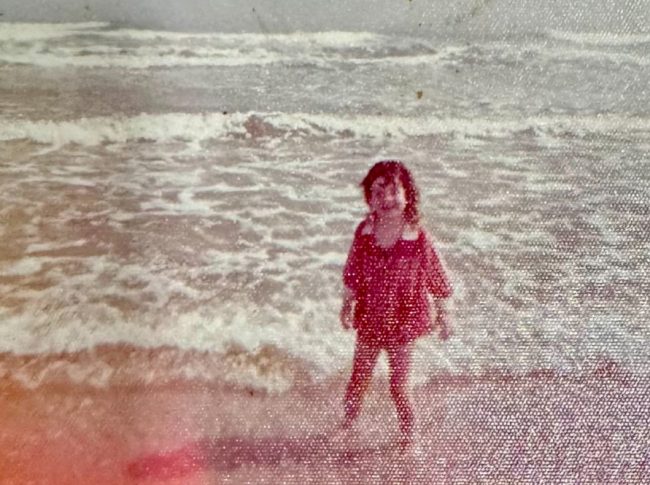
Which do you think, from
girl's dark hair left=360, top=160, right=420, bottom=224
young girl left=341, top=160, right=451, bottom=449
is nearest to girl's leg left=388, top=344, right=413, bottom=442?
young girl left=341, top=160, right=451, bottom=449

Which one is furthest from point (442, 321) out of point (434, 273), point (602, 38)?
point (602, 38)

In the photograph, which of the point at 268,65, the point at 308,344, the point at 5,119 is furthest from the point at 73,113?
the point at 308,344

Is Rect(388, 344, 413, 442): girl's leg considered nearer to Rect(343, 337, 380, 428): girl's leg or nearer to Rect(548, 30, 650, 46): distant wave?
Rect(343, 337, 380, 428): girl's leg

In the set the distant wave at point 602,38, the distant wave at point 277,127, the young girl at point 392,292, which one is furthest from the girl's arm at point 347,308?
the distant wave at point 602,38

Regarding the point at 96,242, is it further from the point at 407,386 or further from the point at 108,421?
the point at 407,386

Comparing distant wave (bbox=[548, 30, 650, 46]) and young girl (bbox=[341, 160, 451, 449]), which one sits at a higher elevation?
distant wave (bbox=[548, 30, 650, 46])

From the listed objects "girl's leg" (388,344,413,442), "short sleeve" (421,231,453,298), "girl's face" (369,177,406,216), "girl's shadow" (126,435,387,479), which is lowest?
"girl's shadow" (126,435,387,479)

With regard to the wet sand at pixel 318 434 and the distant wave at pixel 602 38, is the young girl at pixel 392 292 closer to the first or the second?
the wet sand at pixel 318 434
